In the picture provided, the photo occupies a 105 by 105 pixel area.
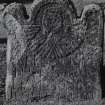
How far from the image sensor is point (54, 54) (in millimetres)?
2436

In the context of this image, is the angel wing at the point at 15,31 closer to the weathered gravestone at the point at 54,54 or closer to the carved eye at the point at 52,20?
the weathered gravestone at the point at 54,54

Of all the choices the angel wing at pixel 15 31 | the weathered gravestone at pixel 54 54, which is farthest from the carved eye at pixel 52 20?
the angel wing at pixel 15 31

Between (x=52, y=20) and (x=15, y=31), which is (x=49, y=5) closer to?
(x=52, y=20)

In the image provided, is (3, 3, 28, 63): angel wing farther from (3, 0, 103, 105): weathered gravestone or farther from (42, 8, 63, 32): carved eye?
(42, 8, 63, 32): carved eye

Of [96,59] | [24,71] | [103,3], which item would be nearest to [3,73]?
[24,71]

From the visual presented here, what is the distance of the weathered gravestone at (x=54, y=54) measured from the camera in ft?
7.86

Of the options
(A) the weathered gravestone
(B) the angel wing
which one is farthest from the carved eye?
(B) the angel wing

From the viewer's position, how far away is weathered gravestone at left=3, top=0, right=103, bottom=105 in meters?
2.39

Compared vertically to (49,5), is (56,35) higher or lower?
lower

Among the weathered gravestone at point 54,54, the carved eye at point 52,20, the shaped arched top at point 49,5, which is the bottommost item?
the weathered gravestone at point 54,54

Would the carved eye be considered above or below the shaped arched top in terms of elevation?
below

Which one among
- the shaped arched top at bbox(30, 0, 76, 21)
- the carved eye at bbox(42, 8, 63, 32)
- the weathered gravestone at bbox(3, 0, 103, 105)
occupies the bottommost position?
the weathered gravestone at bbox(3, 0, 103, 105)

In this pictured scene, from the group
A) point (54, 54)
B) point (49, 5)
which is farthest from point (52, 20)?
point (54, 54)

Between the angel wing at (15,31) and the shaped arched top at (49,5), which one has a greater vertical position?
the shaped arched top at (49,5)
